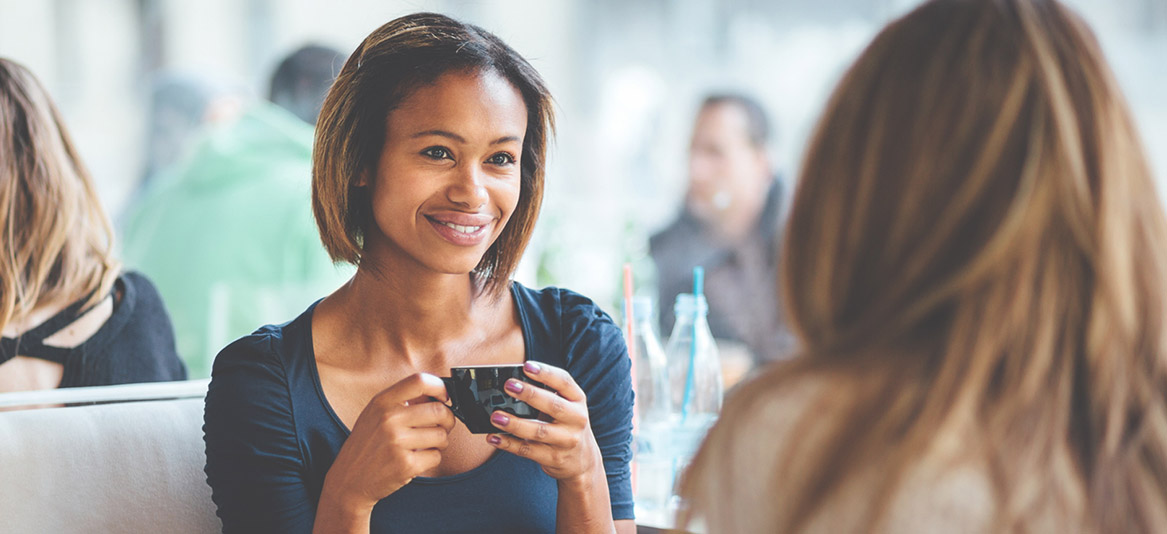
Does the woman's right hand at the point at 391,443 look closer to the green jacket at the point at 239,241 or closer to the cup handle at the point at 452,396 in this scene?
the cup handle at the point at 452,396

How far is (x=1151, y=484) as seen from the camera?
0.72 meters

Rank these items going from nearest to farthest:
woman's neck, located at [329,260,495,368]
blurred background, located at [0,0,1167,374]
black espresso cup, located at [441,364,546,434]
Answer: black espresso cup, located at [441,364,546,434]
woman's neck, located at [329,260,495,368]
blurred background, located at [0,0,1167,374]

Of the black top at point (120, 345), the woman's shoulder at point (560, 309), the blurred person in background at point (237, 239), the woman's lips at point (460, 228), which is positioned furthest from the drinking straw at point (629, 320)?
the blurred person in background at point (237, 239)

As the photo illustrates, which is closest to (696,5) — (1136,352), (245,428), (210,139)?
(210,139)

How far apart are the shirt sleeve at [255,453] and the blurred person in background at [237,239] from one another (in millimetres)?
1205

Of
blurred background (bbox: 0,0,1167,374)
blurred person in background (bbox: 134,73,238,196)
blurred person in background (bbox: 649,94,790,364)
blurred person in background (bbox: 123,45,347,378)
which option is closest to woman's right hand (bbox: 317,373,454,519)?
blurred person in background (bbox: 123,45,347,378)

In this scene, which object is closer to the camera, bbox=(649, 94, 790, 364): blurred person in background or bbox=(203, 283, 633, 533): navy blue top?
bbox=(203, 283, 633, 533): navy blue top

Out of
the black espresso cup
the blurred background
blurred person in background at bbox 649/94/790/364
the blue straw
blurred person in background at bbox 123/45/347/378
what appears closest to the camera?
the black espresso cup

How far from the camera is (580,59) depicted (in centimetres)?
542

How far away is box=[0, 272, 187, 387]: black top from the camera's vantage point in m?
1.65

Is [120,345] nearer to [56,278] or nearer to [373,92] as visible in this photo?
[56,278]

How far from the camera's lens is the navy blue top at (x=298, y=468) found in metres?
1.23

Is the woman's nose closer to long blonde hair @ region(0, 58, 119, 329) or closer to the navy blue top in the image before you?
the navy blue top

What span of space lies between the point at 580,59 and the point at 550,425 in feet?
14.5
